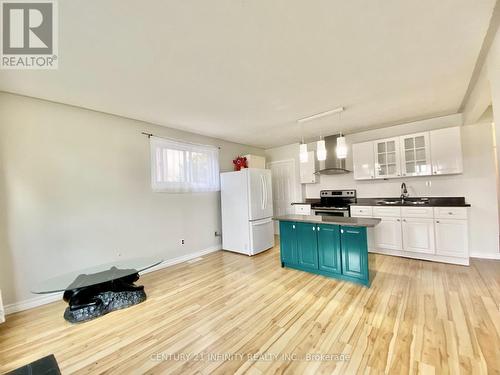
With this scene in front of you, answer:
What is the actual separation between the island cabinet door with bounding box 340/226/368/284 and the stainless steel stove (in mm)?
1580

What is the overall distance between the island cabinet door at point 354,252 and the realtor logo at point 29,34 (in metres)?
3.44

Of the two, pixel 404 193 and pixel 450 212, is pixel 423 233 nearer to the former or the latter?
pixel 450 212

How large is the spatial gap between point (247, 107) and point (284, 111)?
63 cm

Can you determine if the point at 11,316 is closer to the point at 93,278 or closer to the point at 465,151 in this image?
the point at 93,278

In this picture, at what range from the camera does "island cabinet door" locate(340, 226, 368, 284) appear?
260 cm

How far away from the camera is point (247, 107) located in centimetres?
304

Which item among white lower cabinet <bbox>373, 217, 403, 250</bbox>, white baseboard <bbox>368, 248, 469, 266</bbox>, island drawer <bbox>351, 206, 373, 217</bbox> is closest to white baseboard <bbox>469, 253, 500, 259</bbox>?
white baseboard <bbox>368, 248, 469, 266</bbox>

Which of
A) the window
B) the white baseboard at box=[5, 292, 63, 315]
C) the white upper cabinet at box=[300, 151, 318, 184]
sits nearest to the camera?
the white baseboard at box=[5, 292, 63, 315]

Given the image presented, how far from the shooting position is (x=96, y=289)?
94.7 inches

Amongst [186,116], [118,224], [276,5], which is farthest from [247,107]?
[118,224]

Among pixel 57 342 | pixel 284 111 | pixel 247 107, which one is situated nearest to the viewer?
pixel 57 342

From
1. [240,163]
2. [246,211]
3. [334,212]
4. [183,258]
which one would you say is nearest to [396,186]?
[334,212]

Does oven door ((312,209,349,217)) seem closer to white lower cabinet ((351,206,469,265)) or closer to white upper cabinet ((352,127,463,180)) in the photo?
white lower cabinet ((351,206,469,265))

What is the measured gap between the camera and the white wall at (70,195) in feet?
7.84
